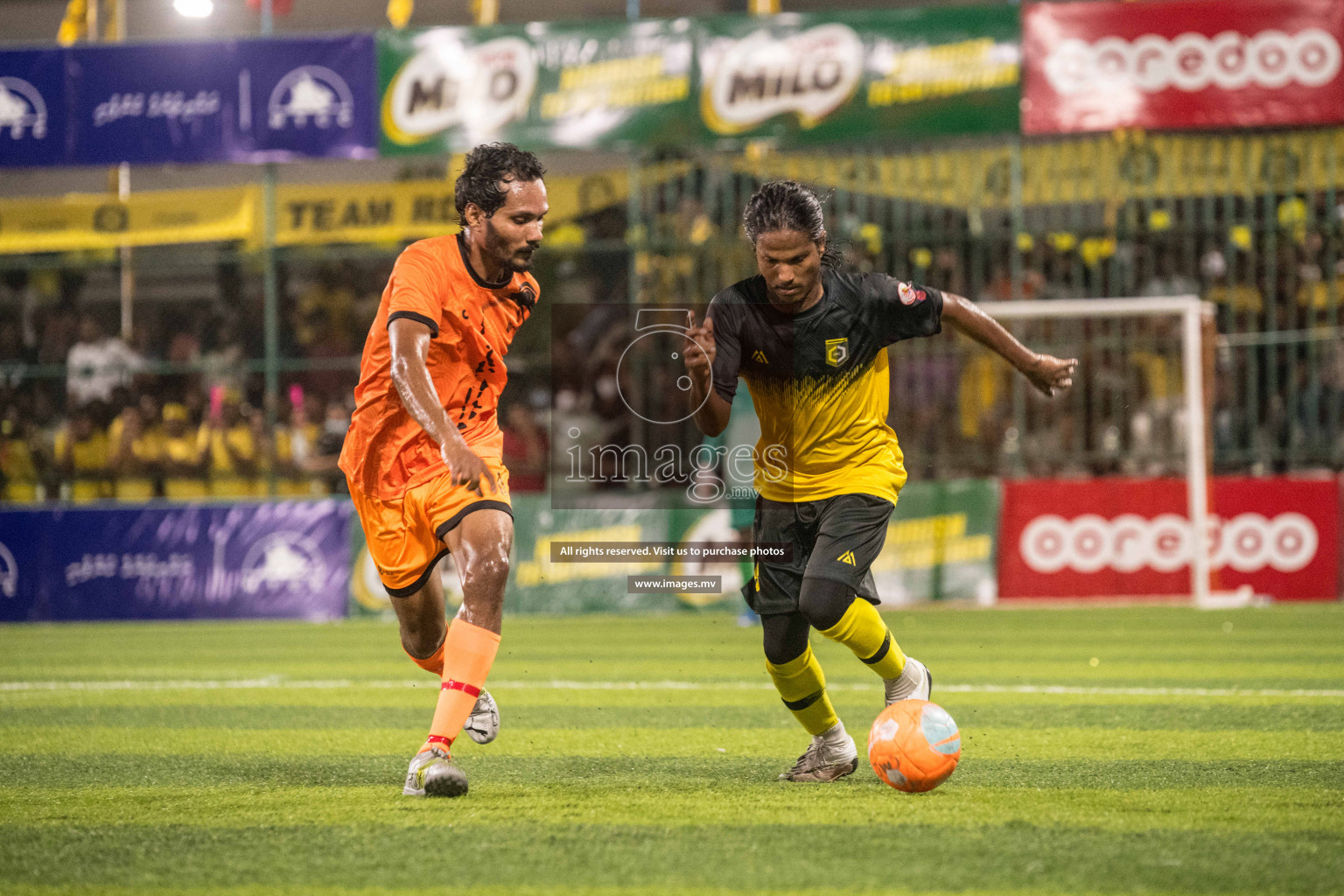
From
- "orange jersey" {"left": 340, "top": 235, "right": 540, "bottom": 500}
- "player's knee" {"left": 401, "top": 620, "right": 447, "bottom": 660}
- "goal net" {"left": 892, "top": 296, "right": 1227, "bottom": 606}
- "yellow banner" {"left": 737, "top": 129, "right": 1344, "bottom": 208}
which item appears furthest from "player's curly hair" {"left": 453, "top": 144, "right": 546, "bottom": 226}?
"yellow banner" {"left": 737, "top": 129, "right": 1344, "bottom": 208}

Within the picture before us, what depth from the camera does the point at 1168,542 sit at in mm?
13727

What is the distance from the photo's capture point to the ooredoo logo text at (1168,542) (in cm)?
1362

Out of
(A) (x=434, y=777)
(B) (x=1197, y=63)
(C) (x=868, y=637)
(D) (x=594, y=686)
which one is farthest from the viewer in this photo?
(B) (x=1197, y=63)

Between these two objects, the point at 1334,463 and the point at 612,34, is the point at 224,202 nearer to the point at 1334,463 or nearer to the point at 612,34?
the point at 612,34

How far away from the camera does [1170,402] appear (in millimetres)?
14375

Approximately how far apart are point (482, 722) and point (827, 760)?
124 centimetres

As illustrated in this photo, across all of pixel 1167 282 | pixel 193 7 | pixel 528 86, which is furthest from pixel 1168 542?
pixel 193 7

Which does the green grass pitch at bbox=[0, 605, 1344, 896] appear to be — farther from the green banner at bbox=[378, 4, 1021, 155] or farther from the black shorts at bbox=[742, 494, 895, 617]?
the green banner at bbox=[378, 4, 1021, 155]

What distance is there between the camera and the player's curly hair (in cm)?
511

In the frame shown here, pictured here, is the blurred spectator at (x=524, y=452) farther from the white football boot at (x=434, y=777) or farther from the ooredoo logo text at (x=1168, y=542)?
the white football boot at (x=434, y=777)

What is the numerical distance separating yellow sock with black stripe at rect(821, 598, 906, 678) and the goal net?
28.4 ft

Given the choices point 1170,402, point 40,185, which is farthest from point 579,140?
point 40,185

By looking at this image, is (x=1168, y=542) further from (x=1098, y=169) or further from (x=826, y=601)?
(x=826, y=601)

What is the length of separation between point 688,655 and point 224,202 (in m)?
8.19
